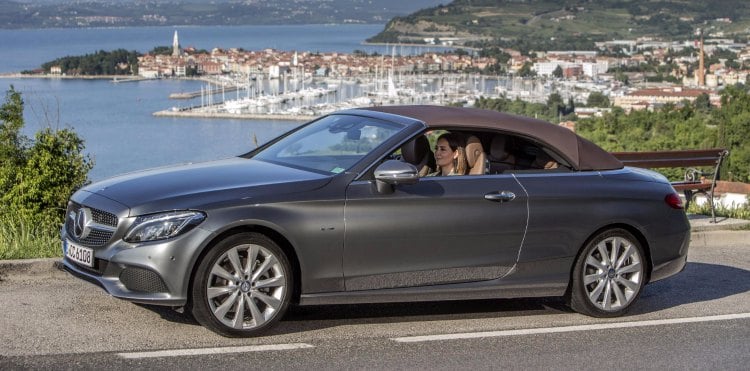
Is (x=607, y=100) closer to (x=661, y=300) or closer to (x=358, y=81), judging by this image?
(x=358, y=81)

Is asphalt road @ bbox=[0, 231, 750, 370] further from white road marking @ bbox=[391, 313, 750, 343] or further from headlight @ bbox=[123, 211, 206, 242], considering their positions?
headlight @ bbox=[123, 211, 206, 242]

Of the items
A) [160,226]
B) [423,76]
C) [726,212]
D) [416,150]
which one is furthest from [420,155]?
[423,76]

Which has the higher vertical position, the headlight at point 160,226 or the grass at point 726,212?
the headlight at point 160,226

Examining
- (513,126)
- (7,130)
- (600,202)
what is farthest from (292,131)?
(7,130)

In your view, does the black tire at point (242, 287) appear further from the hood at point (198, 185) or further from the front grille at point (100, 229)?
the front grille at point (100, 229)

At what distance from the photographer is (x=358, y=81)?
180000 mm

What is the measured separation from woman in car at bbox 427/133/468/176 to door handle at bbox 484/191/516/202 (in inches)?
10.6

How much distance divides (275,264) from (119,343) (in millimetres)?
886

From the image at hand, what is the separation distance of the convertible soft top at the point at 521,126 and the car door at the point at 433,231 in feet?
1.14

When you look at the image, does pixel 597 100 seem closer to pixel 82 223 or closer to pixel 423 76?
pixel 423 76

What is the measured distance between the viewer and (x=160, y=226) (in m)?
6.19

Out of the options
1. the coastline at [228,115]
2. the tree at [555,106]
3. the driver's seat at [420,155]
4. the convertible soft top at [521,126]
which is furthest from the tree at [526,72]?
the driver's seat at [420,155]

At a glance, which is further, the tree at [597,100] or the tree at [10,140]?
the tree at [597,100]

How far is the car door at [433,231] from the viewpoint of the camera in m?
6.62
